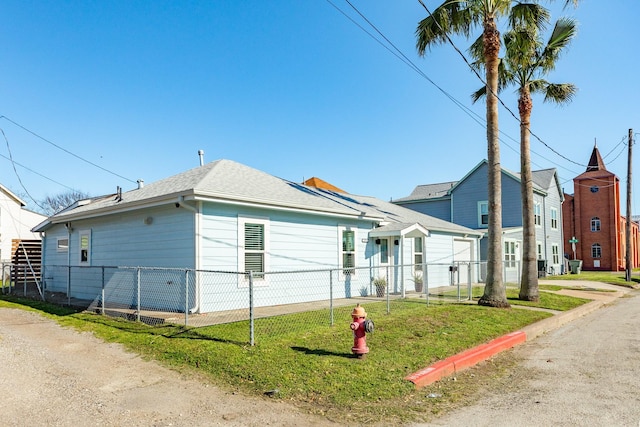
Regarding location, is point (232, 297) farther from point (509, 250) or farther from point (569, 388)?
point (509, 250)

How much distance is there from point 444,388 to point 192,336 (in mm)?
4480

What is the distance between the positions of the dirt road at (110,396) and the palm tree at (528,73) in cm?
1196

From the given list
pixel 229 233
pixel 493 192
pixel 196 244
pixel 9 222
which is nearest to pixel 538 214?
Answer: pixel 493 192

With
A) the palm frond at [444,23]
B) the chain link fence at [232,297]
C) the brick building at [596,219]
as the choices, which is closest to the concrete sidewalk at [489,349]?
the chain link fence at [232,297]

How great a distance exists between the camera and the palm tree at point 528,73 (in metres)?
14.5

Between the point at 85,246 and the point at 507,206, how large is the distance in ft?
83.7

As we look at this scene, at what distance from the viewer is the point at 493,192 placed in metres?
12.9

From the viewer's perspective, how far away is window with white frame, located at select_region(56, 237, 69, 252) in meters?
16.8

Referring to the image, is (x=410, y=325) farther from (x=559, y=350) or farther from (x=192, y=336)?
(x=192, y=336)

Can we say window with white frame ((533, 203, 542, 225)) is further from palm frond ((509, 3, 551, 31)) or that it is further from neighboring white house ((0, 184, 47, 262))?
neighboring white house ((0, 184, 47, 262))

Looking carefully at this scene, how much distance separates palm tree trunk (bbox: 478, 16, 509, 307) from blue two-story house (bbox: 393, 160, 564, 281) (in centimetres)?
1298

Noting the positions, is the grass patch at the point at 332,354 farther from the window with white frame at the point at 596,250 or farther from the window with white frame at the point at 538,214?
the window with white frame at the point at 596,250

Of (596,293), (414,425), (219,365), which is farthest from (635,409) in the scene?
(596,293)

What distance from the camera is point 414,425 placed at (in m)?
4.92
